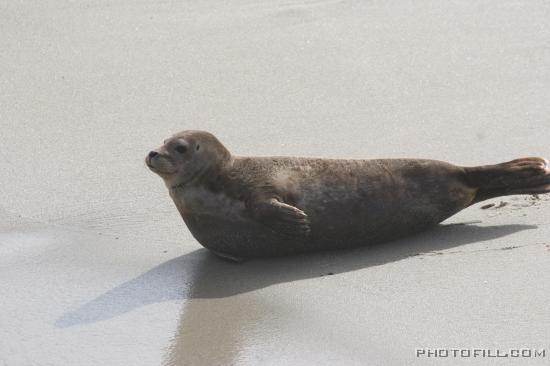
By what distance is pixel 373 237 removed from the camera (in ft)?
18.6

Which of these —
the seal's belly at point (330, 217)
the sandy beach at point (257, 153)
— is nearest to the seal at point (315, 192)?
the seal's belly at point (330, 217)

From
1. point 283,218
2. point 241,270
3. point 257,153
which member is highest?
point 283,218

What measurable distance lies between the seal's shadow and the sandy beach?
0.05ft

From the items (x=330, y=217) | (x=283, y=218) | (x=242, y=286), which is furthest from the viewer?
(x=330, y=217)

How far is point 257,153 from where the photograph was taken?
6652 millimetres

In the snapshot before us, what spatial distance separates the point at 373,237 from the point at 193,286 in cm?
92

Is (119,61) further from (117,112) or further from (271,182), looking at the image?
(271,182)

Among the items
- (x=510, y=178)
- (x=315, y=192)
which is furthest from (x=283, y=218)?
(x=510, y=178)

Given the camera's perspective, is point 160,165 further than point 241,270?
Yes

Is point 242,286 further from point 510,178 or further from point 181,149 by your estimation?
point 510,178

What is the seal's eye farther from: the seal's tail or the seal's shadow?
the seal's tail

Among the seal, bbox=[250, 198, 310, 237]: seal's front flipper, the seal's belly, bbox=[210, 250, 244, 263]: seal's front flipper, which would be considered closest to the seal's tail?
the seal

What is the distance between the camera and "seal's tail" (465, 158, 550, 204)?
575 cm

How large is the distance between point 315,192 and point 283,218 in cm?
29
